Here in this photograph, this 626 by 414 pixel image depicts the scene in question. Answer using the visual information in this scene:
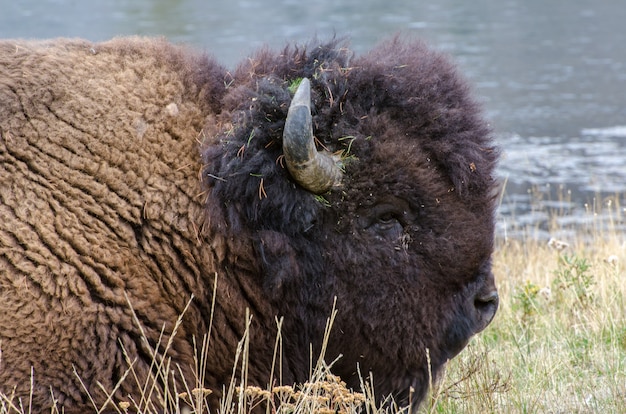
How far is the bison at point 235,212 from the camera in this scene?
11.9 ft

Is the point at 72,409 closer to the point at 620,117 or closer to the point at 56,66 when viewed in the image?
the point at 56,66

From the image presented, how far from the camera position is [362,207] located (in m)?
4.02

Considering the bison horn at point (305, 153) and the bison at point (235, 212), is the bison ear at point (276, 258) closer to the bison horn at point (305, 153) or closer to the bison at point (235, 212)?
the bison at point (235, 212)

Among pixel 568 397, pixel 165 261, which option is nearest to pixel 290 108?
pixel 165 261

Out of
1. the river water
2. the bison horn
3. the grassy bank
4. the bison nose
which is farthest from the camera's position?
the river water

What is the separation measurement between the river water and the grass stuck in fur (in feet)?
5.81

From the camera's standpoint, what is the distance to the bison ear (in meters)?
3.88

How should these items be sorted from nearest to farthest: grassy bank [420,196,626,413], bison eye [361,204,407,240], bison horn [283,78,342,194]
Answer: bison horn [283,78,342,194]
bison eye [361,204,407,240]
grassy bank [420,196,626,413]

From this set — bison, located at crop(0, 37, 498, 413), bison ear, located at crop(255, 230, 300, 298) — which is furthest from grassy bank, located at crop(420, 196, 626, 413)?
bison ear, located at crop(255, 230, 300, 298)

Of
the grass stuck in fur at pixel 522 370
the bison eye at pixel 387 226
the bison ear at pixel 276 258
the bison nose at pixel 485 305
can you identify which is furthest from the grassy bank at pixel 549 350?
the bison ear at pixel 276 258

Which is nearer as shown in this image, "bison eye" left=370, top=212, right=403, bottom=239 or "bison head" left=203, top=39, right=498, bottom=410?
"bison head" left=203, top=39, right=498, bottom=410

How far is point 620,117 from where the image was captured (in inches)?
648

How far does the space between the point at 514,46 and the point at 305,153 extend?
20.9 m

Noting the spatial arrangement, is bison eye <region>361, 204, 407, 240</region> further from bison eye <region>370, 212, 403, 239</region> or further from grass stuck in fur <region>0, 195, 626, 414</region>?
grass stuck in fur <region>0, 195, 626, 414</region>
